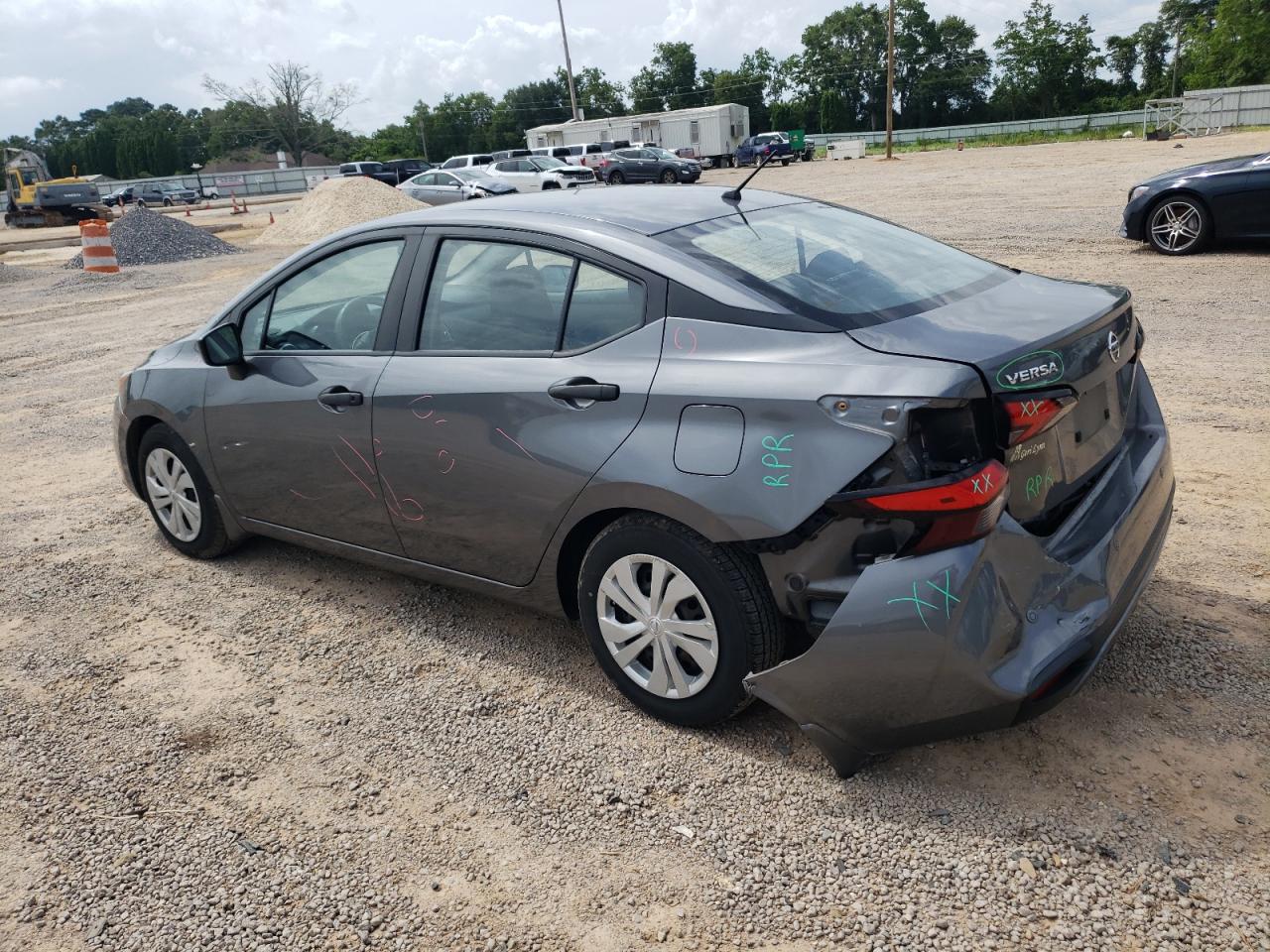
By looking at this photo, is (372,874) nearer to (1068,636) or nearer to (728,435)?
(728,435)

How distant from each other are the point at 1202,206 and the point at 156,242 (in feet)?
64.2

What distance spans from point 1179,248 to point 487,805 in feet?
35.9

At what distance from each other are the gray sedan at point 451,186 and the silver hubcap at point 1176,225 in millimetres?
21360

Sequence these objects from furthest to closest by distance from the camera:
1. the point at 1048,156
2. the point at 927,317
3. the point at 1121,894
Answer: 1. the point at 1048,156
2. the point at 927,317
3. the point at 1121,894

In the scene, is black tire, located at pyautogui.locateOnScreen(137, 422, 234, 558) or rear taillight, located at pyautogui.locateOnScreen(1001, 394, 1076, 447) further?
black tire, located at pyautogui.locateOnScreen(137, 422, 234, 558)

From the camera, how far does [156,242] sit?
70.8 feet

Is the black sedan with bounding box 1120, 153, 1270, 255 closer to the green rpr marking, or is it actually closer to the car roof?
the car roof

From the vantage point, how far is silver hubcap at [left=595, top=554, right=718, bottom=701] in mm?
2990

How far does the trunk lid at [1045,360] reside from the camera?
2623 mm

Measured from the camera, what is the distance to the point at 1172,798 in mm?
2713

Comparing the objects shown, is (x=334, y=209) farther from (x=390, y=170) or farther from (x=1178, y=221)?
(x=390, y=170)

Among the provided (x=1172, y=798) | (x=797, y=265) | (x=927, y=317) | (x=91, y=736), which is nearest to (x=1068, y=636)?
(x=1172, y=798)

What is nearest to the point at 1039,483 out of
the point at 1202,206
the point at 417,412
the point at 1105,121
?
the point at 417,412

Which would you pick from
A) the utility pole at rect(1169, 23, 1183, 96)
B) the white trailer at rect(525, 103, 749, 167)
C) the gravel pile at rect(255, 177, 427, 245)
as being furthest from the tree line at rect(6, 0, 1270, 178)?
the gravel pile at rect(255, 177, 427, 245)
